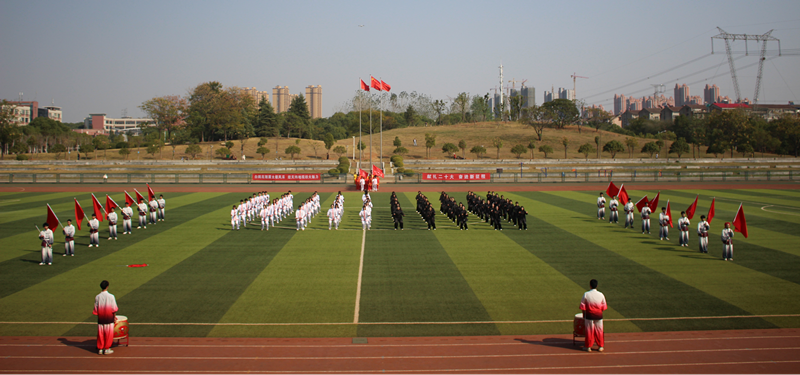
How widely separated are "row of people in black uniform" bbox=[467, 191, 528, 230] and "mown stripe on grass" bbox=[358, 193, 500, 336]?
178 inches

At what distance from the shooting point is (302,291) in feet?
44.6

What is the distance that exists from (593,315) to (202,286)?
10271mm

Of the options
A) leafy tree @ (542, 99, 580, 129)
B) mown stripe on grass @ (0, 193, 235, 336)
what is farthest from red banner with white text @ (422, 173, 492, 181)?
leafy tree @ (542, 99, 580, 129)

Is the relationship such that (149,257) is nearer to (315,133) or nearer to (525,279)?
(525,279)

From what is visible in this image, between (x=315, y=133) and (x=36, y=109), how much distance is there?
130 metres

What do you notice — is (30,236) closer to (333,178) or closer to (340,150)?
(333,178)

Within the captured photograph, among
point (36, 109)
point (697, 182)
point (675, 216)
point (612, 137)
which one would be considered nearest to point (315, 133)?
point (612, 137)

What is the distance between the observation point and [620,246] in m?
19.5

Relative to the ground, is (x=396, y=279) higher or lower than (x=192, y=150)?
lower

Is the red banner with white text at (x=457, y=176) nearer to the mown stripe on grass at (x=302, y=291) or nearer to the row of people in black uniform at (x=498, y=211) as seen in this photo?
the row of people in black uniform at (x=498, y=211)

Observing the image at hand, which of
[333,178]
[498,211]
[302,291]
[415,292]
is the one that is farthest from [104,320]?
[333,178]

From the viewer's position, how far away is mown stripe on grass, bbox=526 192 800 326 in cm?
1254

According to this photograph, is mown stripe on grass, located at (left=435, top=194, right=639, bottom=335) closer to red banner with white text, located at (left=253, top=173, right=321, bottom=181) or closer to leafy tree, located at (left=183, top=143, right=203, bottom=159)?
red banner with white text, located at (left=253, top=173, right=321, bottom=181)

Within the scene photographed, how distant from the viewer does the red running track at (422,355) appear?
8.71 meters
